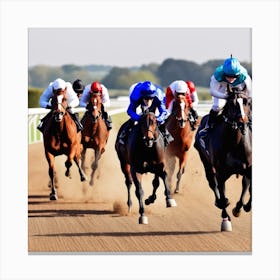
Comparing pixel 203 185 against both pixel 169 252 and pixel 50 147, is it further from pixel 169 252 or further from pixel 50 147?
pixel 169 252

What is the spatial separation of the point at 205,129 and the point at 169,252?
1657 millimetres

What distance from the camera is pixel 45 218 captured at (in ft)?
45.6

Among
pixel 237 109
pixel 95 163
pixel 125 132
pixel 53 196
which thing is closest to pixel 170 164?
pixel 95 163

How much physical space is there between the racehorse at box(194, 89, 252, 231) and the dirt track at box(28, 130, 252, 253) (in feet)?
1.92

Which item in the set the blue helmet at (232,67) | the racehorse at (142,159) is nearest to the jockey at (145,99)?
the racehorse at (142,159)

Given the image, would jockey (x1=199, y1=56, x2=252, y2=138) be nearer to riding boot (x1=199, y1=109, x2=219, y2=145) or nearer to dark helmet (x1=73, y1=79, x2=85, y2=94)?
riding boot (x1=199, y1=109, x2=219, y2=145)

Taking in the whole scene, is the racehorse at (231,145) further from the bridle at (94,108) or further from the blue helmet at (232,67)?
the bridle at (94,108)

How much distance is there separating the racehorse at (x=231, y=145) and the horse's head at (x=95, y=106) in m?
3.75

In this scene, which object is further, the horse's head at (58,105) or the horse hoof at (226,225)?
the horse's head at (58,105)

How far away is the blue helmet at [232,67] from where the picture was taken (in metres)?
12.5

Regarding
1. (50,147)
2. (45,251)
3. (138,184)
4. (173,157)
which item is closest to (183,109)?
(173,157)

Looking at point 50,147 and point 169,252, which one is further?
point 50,147

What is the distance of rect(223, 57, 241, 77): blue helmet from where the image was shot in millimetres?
12477

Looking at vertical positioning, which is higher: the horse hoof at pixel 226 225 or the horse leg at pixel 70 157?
the horse leg at pixel 70 157
